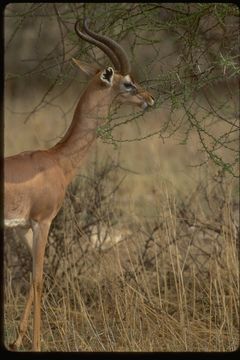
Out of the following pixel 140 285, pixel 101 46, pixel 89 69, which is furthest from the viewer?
pixel 140 285

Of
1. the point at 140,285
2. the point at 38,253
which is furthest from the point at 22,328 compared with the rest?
the point at 140,285

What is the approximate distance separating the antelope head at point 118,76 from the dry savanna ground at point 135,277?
0.35m

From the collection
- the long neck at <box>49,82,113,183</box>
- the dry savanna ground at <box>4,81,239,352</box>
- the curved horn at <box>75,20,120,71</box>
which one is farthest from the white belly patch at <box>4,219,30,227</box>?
the curved horn at <box>75,20,120,71</box>

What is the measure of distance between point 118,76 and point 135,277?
3.28ft

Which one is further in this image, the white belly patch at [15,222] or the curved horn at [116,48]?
the curved horn at [116,48]

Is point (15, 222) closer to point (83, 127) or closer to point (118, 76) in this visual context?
point (83, 127)

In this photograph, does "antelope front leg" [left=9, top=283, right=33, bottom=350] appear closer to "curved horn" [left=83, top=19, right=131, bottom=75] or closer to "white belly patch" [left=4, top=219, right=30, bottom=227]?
"white belly patch" [left=4, top=219, right=30, bottom=227]

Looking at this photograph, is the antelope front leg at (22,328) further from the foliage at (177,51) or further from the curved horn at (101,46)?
the curved horn at (101,46)

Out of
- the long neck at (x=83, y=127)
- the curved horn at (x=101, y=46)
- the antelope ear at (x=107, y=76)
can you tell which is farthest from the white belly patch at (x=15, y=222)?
the curved horn at (x=101, y=46)

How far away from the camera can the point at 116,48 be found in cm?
435

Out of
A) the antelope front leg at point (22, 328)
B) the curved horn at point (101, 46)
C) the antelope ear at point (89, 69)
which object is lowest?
the antelope front leg at point (22, 328)

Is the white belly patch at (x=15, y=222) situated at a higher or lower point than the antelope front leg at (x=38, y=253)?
higher

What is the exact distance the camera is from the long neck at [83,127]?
14.1 feet

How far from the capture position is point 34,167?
4098mm
